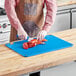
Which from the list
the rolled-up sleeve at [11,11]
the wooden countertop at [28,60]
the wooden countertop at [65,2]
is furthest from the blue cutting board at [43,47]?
the wooden countertop at [65,2]

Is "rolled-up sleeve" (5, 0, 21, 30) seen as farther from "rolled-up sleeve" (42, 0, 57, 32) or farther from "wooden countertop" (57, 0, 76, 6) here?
"wooden countertop" (57, 0, 76, 6)

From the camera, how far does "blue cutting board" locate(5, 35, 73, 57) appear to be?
219cm

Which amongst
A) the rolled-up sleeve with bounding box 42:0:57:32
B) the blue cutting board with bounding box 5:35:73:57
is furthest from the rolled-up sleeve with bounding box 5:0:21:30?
the rolled-up sleeve with bounding box 42:0:57:32

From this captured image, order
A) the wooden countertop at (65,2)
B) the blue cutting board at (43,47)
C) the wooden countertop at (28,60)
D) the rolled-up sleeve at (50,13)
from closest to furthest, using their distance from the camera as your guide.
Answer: the wooden countertop at (28,60) < the blue cutting board at (43,47) < the rolled-up sleeve at (50,13) < the wooden countertop at (65,2)

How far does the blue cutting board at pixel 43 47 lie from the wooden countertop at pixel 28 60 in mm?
43

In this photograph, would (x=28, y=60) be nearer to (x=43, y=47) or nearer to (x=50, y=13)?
(x=43, y=47)

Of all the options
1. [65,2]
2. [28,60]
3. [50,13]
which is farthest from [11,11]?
[65,2]

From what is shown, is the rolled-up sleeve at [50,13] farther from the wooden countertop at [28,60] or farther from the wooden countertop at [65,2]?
Answer: the wooden countertop at [65,2]

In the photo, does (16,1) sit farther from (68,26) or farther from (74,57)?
(68,26)

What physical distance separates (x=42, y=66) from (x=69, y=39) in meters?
0.60

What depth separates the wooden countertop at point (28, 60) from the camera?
1910mm

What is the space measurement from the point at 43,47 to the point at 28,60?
28cm

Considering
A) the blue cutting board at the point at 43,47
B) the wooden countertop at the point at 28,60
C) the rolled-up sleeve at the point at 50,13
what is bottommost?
the wooden countertop at the point at 28,60

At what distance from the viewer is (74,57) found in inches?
84.3
